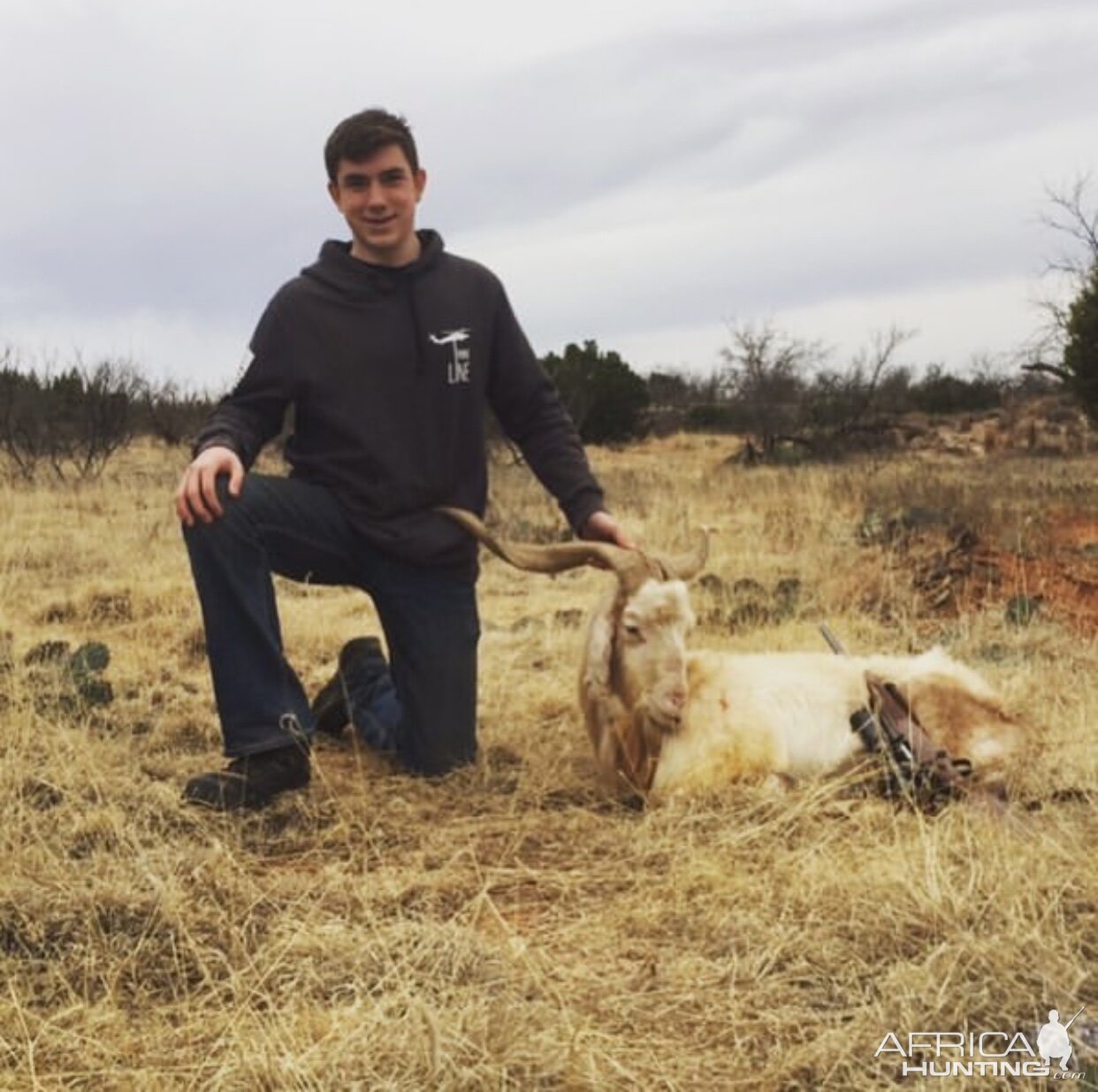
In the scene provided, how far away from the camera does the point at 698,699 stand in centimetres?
448

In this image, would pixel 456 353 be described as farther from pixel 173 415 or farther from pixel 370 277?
pixel 173 415

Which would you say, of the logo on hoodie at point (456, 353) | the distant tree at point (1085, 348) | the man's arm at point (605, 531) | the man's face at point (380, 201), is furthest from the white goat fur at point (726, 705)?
the distant tree at point (1085, 348)

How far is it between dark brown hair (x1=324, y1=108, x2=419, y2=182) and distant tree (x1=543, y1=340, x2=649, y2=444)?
24046 millimetres

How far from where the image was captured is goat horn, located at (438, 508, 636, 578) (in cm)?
437

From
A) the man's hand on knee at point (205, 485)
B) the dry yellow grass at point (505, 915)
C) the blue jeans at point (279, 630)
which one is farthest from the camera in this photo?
the blue jeans at point (279, 630)

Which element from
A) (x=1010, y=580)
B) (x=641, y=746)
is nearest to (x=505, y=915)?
(x=641, y=746)

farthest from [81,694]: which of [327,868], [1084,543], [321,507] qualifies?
[1084,543]

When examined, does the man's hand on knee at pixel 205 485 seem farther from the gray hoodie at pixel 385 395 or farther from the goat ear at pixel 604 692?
the goat ear at pixel 604 692

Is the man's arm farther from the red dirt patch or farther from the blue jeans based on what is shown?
the red dirt patch

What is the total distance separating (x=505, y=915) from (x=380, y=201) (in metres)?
2.52

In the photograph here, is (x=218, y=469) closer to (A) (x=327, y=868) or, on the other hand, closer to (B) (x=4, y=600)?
(A) (x=327, y=868)

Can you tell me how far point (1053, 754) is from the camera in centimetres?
459

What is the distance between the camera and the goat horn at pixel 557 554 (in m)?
4.37

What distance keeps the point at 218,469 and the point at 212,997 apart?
191cm
